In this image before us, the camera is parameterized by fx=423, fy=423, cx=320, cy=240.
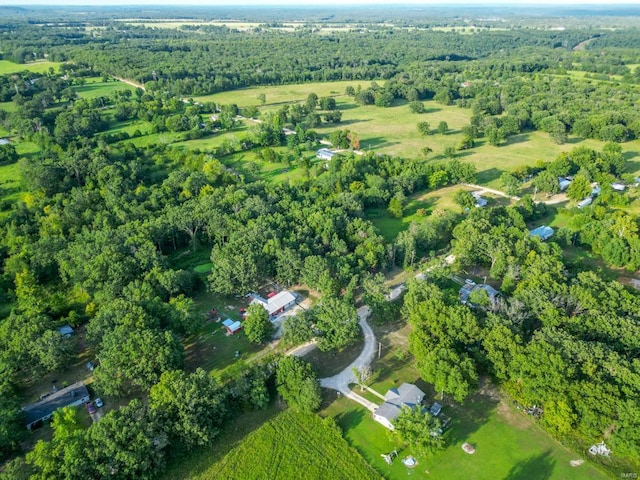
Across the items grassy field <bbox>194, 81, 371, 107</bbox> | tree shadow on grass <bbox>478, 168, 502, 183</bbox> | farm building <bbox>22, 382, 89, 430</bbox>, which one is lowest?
farm building <bbox>22, 382, 89, 430</bbox>

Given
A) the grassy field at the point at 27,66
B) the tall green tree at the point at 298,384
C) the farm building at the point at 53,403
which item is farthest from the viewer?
the grassy field at the point at 27,66

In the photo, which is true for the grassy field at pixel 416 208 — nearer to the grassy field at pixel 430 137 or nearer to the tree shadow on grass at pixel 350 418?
the grassy field at pixel 430 137

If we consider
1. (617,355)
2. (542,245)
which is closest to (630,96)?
(542,245)

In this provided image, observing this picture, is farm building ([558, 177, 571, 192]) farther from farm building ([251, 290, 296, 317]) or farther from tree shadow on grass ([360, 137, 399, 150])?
farm building ([251, 290, 296, 317])

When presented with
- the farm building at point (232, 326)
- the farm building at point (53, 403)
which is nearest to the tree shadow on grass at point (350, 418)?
the farm building at point (232, 326)

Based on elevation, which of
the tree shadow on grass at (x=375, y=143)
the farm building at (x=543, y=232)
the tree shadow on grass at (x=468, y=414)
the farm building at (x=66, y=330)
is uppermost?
the tree shadow on grass at (x=375, y=143)

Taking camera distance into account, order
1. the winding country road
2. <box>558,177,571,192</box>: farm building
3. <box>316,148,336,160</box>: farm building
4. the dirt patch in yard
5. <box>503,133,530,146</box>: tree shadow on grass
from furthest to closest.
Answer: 1. <box>503,133,530,146</box>: tree shadow on grass
2. <box>316,148,336,160</box>: farm building
3. <box>558,177,571,192</box>: farm building
4. the winding country road
5. the dirt patch in yard

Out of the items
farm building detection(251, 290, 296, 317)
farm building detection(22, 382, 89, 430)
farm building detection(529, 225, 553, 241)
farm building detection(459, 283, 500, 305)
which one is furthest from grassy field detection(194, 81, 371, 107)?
farm building detection(22, 382, 89, 430)
